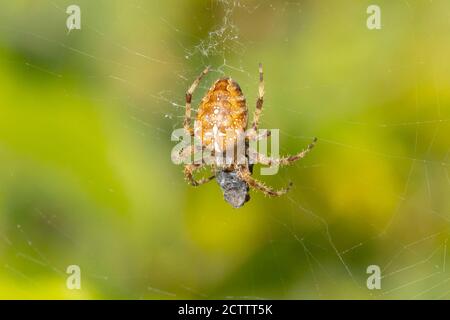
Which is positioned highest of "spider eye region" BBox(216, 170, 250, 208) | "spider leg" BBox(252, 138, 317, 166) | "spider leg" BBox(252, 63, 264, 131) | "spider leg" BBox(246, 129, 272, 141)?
"spider leg" BBox(252, 63, 264, 131)

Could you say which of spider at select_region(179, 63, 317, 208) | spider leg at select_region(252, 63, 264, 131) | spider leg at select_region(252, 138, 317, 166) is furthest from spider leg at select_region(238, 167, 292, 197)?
spider leg at select_region(252, 63, 264, 131)

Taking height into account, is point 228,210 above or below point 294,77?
below

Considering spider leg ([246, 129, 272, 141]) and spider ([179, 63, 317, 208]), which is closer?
spider ([179, 63, 317, 208])

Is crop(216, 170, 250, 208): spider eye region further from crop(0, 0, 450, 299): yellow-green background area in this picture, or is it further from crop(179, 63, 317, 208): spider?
crop(0, 0, 450, 299): yellow-green background area

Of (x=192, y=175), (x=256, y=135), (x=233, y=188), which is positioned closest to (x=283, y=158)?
(x=256, y=135)

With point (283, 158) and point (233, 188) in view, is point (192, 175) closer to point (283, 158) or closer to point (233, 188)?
point (233, 188)
